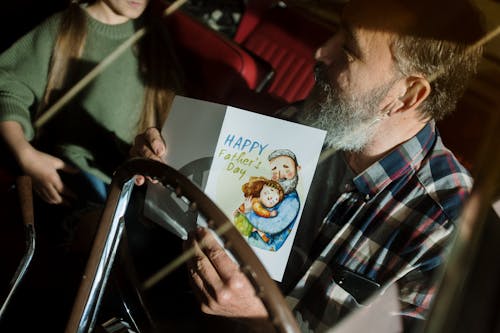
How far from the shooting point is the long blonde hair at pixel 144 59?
877 millimetres

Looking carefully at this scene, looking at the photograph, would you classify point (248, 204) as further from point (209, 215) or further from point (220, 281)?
point (209, 215)

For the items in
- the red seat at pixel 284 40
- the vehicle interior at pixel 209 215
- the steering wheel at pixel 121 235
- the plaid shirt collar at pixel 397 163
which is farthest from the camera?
the red seat at pixel 284 40

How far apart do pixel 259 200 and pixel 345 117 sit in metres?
0.17

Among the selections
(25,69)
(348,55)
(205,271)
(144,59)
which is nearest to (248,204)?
(205,271)

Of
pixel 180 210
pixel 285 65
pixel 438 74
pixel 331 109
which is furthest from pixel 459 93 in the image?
pixel 180 210

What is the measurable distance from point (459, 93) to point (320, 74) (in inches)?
8.2

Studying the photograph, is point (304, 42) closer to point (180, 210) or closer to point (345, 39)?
point (345, 39)

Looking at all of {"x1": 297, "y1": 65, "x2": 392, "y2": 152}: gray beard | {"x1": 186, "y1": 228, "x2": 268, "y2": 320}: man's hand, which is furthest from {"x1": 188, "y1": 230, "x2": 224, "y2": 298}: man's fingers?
{"x1": 297, "y1": 65, "x2": 392, "y2": 152}: gray beard

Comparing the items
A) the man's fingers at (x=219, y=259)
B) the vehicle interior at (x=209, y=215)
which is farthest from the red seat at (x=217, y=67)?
the man's fingers at (x=219, y=259)

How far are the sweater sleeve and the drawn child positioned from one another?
45 cm

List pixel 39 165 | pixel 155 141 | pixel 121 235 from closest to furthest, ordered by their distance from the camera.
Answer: pixel 121 235, pixel 155 141, pixel 39 165

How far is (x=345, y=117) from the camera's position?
71cm

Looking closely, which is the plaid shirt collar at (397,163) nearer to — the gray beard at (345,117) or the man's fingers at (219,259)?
the gray beard at (345,117)

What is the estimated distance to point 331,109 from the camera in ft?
2.37
